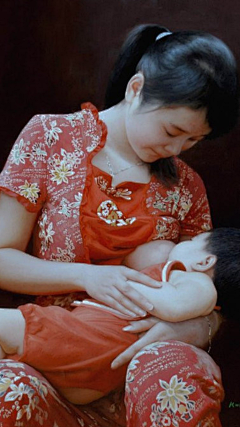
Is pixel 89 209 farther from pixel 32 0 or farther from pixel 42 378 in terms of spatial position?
pixel 32 0

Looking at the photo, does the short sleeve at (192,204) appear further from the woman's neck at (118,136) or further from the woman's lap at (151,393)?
the woman's lap at (151,393)

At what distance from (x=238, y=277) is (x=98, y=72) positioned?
0.44 m

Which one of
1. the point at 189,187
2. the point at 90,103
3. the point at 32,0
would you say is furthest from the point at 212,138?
the point at 32,0

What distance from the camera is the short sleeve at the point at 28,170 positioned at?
1.06 meters

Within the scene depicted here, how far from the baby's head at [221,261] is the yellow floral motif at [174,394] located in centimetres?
20

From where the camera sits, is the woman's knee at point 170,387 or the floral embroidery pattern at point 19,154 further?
the floral embroidery pattern at point 19,154

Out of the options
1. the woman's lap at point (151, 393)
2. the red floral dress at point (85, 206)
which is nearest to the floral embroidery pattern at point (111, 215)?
the red floral dress at point (85, 206)

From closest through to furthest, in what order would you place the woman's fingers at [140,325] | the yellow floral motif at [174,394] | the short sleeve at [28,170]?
the yellow floral motif at [174,394]
the woman's fingers at [140,325]
the short sleeve at [28,170]

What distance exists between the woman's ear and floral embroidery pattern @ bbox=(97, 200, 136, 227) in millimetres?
173

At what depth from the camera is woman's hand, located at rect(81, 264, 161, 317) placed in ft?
3.19

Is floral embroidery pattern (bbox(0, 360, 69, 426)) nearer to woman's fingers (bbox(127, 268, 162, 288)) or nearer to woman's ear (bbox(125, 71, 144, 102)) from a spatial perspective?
woman's fingers (bbox(127, 268, 162, 288))

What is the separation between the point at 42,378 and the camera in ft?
3.00

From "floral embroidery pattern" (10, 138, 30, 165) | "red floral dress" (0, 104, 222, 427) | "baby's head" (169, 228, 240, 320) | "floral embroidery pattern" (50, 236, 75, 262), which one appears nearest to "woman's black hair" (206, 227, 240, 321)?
"baby's head" (169, 228, 240, 320)

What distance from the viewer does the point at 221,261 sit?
1.02 m
